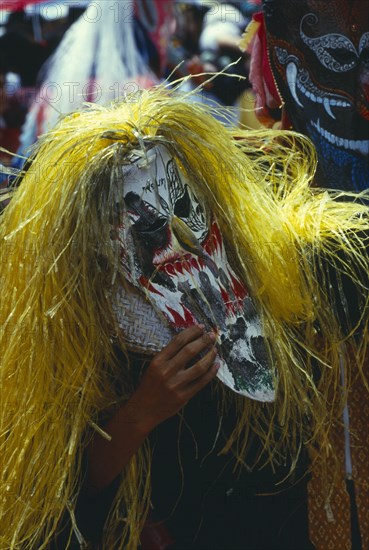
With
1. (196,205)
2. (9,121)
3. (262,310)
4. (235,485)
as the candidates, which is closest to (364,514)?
(235,485)

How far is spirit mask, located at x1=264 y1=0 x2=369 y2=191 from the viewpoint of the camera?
229 cm

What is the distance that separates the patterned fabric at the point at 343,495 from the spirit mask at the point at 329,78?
68 cm

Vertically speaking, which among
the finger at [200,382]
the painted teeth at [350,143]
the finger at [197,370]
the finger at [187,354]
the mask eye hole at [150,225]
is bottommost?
the finger at [200,382]

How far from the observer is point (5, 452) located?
1673mm

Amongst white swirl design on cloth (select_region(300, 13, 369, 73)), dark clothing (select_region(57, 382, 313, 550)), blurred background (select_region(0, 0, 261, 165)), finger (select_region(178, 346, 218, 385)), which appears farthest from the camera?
blurred background (select_region(0, 0, 261, 165))

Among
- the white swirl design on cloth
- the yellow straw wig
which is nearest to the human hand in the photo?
the yellow straw wig

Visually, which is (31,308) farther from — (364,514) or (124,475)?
(364,514)

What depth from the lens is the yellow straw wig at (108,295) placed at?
5.40 ft

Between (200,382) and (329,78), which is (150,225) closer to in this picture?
(200,382)

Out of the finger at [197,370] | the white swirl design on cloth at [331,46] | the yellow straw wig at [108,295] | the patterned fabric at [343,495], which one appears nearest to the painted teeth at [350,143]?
the white swirl design on cloth at [331,46]

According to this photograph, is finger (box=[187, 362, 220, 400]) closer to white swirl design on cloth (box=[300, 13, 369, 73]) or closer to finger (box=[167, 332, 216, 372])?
finger (box=[167, 332, 216, 372])

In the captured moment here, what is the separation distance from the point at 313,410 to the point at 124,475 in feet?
1.32

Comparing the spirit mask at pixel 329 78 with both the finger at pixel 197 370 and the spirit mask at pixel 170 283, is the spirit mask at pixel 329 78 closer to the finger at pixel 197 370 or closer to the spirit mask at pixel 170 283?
the spirit mask at pixel 170 283

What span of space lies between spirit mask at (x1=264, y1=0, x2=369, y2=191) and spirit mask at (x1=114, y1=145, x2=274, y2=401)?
0.73 m
